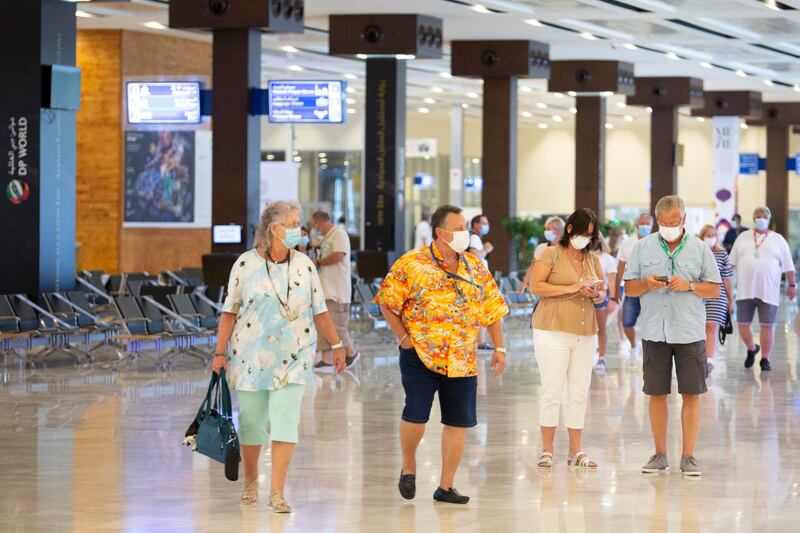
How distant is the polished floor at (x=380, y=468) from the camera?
689 centimetres

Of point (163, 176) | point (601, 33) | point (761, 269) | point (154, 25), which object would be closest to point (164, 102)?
point (154, 25)

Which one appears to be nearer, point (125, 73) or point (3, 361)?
point (3, 361)

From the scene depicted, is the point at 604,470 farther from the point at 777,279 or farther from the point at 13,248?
the point at 13,248

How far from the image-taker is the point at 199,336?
1580 centimetres

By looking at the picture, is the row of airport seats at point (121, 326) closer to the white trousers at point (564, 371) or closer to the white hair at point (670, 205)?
the white trousers at point (564, 371)

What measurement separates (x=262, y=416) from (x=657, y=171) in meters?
28.2

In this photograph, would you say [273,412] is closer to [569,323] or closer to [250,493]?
[250,493]

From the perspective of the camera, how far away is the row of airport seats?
597 inches

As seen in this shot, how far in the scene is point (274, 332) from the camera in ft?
22.8

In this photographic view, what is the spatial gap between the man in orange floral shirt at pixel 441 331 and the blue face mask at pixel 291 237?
0.51 meters

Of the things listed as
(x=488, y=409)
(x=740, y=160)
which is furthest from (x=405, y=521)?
(x=740, y=160)

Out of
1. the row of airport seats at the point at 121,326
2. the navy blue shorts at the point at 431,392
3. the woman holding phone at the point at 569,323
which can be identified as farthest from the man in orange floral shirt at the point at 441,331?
the row of airport seats at the point at 121,326

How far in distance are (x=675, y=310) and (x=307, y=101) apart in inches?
496

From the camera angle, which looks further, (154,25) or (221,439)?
(154,25)
